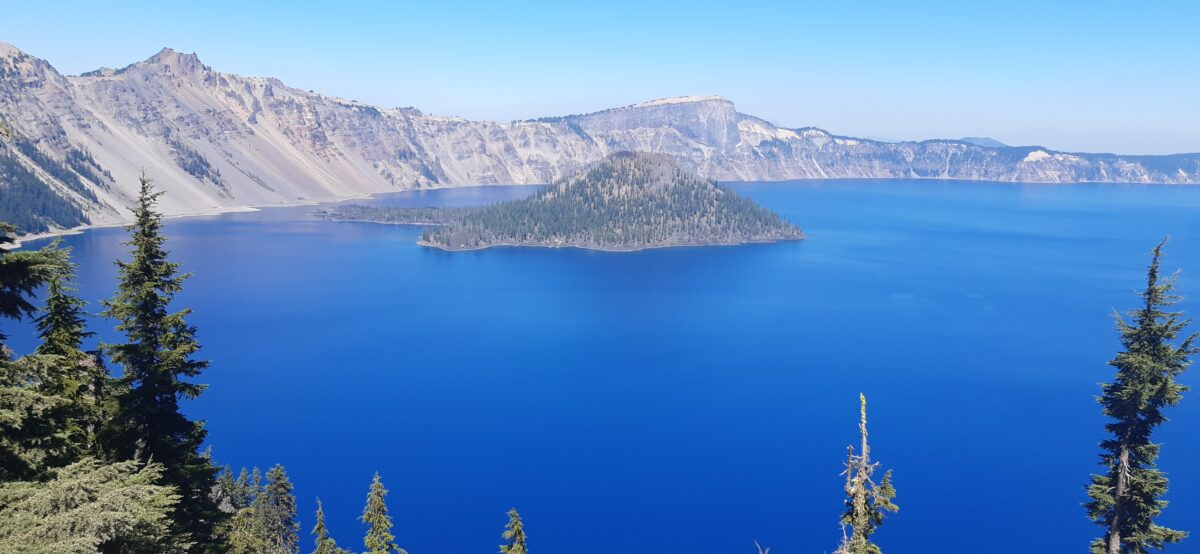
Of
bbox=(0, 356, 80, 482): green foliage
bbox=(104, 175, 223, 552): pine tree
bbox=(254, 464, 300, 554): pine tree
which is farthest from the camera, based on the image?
bbox=(254, 464, 300, 554): pine tree

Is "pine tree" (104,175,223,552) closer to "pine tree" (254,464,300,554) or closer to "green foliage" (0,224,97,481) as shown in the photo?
"green foliage" (0,224,97,481)

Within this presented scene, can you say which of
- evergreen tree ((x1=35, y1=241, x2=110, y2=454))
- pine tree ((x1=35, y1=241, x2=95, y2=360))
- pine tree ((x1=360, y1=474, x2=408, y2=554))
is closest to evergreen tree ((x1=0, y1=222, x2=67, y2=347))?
evergreen tree ((x1=35, y1=241, x2=110, y2=454))

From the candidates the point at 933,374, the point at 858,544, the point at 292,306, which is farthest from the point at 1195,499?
the point at 292,306

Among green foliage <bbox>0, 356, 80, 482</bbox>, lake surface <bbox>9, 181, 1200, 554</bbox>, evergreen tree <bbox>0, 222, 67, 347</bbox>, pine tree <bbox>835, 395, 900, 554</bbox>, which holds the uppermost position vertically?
evergreen tree <bbox>0, 222, 67, 347</bbox>

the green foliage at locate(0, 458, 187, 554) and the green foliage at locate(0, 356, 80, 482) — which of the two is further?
the green foliage at locate(0, 356, 80, 482)

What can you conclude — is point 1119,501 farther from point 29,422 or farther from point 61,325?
point 61,325

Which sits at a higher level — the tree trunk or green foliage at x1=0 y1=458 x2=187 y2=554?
green foliage at x1=0 y1=458 x2=187 y2=554

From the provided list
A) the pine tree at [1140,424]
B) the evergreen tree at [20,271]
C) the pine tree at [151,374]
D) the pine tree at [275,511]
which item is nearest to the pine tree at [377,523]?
the pine tree at [151,374]

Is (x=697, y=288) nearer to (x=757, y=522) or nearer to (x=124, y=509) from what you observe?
(x=757, y=522)

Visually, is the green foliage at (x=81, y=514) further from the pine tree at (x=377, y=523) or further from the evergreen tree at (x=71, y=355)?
the pine tree at (x=377, y=523)
